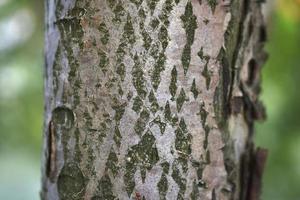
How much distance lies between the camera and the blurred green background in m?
2.62

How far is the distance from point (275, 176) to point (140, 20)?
2148 millimetres

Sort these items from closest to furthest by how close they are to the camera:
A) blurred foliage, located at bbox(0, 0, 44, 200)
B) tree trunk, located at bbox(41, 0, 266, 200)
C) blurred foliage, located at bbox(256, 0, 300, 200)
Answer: tree trunk, located at bbox(41, 0, 266, 200), blurred foliage, located at bbox(256, 0, 300, 200), blurred foliage, located at bbox(0, 0, 44, 200)

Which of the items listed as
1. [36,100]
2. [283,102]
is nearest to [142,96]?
[283,102]

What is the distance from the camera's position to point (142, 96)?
98cm

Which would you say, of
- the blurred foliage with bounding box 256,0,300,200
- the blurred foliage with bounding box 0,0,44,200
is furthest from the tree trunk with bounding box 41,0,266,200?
the blurred foliage with bounding box 0,0,44,200

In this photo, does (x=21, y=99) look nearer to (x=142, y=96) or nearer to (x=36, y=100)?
(x=36, y=100)

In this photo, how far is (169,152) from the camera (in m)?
0.99

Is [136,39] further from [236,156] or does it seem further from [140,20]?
[236,156]

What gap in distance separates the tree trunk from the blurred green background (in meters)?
1.56

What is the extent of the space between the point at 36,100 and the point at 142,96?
7.03 feet

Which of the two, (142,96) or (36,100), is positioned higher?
(36,100)

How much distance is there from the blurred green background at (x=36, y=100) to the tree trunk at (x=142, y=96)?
156cm

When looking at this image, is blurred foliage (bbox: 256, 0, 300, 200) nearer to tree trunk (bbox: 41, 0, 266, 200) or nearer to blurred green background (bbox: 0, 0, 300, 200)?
blurred green background (bbox: 0, 0, 300, 200)

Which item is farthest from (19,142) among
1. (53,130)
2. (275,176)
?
(53,130)
